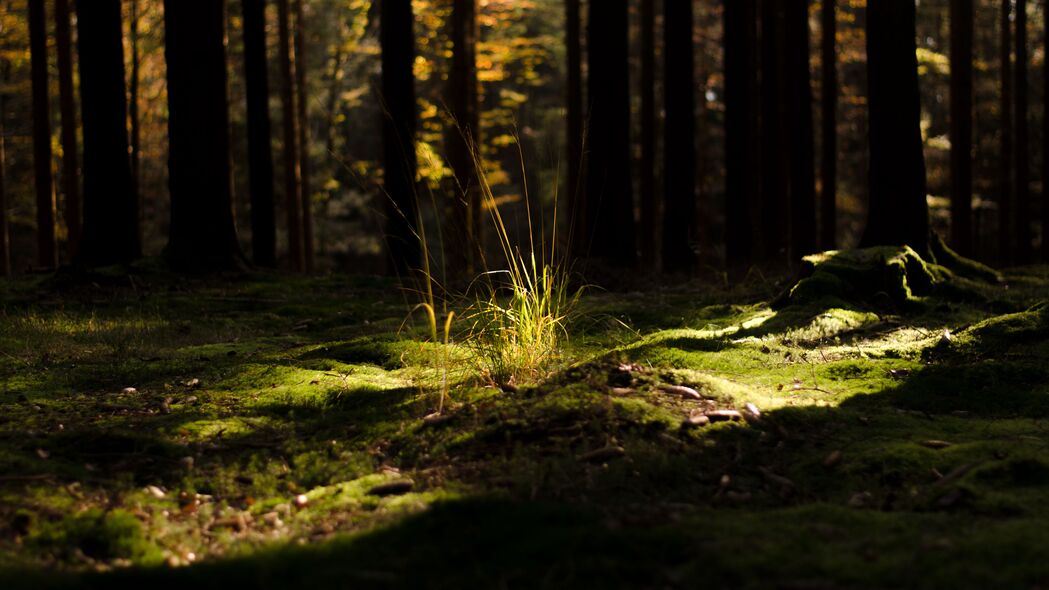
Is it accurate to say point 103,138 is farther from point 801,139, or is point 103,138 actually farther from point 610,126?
point 801,139

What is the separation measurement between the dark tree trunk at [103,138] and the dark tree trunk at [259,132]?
8.55 feet

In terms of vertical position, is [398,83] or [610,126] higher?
[398,83]

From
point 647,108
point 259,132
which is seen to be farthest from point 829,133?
point 259,132

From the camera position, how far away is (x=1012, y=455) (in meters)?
2.79

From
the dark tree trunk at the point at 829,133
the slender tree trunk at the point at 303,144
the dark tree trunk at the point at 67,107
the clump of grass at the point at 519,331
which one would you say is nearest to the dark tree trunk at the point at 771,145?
the dark tree trunk at the point at 829,133

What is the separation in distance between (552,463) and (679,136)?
354 inches

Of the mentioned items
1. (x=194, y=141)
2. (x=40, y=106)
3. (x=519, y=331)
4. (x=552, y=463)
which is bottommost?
(x=552, y=463)

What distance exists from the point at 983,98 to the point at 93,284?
22091mm

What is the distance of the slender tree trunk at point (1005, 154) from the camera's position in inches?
610

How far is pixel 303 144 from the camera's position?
15.3 meters

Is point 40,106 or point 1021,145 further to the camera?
point 1021,145

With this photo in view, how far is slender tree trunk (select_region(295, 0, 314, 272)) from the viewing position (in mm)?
14570

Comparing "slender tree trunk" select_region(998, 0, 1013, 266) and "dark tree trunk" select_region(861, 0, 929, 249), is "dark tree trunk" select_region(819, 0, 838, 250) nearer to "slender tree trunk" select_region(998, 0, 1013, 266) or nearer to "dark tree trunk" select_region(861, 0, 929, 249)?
"dark tree trunk" select_region(861, 0, 929, 249)

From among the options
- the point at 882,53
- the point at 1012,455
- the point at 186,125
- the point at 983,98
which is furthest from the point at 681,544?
the point at 983,98
